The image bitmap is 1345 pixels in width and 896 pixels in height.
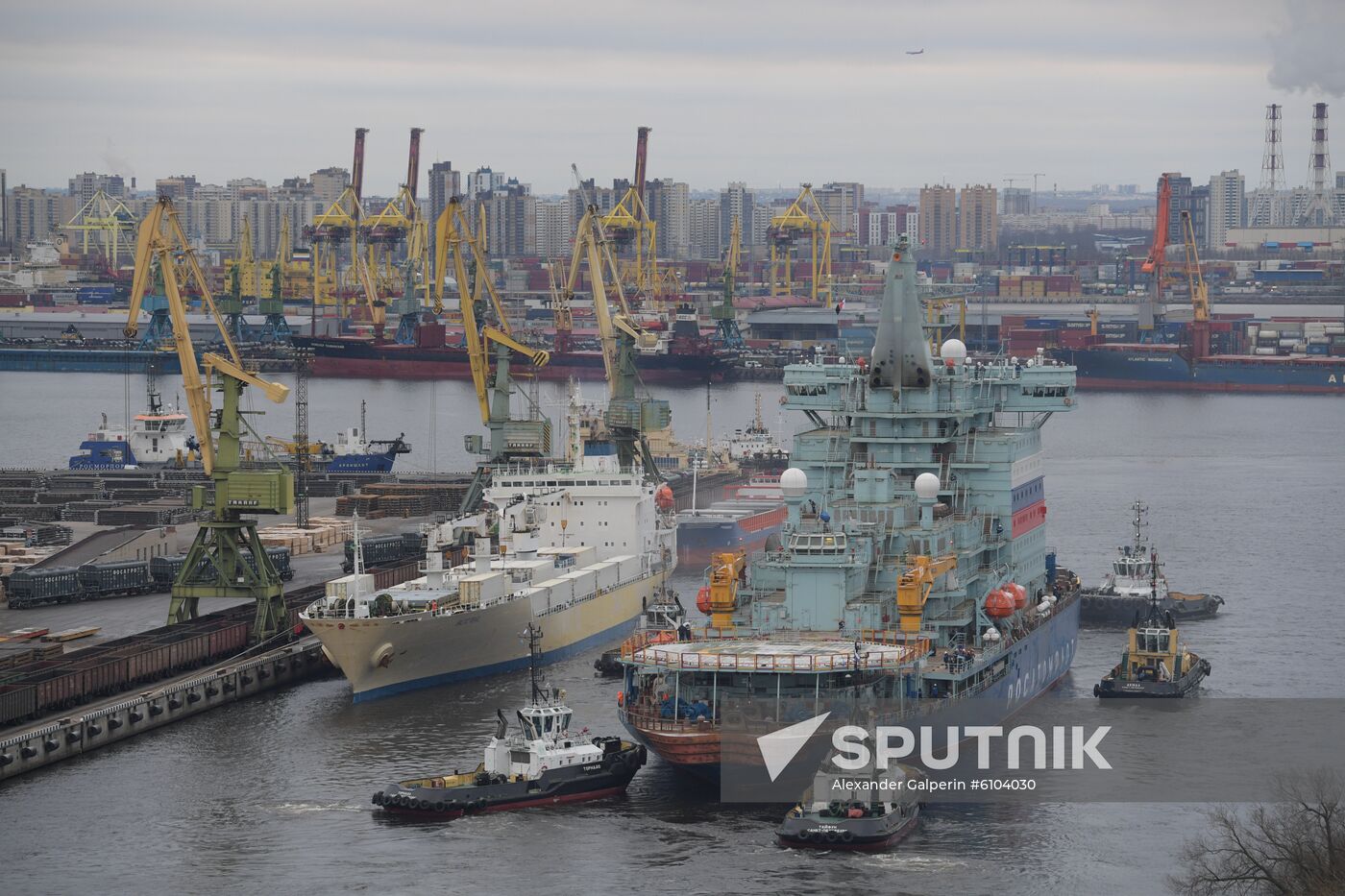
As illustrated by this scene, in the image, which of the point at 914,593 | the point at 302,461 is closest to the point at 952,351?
the point at 914,593

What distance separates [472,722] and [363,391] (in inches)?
4004

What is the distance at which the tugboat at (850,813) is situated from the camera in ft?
112

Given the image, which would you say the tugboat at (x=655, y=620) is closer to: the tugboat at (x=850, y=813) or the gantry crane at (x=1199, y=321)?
the tugboat at (x=850, y=813)

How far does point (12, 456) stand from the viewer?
326 feet

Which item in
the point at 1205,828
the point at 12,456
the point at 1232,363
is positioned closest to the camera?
the point at 1205,828

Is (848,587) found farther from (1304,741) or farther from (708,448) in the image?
(708,448)

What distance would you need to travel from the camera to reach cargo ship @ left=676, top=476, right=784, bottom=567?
225ft

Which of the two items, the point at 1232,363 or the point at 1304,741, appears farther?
the point at 1232,363

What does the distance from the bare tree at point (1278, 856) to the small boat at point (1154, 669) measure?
1047 centimetres

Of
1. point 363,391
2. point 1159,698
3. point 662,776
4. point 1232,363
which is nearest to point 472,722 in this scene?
point 662,776

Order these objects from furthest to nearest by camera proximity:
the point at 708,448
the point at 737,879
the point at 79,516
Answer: the point at 708,448
the point at 79,516
the point at 737,879

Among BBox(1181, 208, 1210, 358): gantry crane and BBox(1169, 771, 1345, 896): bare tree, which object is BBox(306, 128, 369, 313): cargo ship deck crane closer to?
BBox(1181, 208, 1210, 358): gantry crane

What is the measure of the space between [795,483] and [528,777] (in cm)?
1069

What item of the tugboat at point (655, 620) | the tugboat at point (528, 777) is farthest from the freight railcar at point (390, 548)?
the tugboat at point (528, 777)
